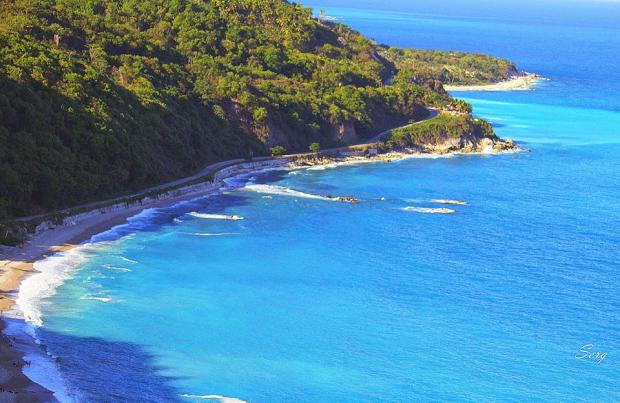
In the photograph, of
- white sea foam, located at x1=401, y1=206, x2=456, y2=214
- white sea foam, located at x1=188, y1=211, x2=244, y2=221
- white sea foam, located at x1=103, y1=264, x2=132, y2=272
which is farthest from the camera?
white sea foam, located at x1=401, y1=206, x2=456, y2=214

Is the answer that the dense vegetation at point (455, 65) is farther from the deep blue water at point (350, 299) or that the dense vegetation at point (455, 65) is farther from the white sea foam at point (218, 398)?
the white sea foam at point (218, 398)

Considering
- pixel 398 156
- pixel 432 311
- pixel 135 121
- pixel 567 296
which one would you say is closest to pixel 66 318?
pixel 432 311

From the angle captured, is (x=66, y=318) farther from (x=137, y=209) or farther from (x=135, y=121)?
→ (x=135, y=121)

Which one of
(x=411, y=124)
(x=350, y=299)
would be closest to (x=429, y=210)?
(x=350, y=299)

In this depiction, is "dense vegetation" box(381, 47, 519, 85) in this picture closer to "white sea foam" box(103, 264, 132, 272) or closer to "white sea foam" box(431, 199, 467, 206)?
"white sea foam" box(431, 199, 467, 206)

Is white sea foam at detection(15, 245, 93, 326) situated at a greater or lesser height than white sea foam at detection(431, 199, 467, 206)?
lesser

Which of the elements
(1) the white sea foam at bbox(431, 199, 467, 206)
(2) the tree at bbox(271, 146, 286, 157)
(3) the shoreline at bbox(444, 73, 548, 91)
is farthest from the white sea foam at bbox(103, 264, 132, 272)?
(3) the shoreline at bbox(444, 73, 548, 91)
